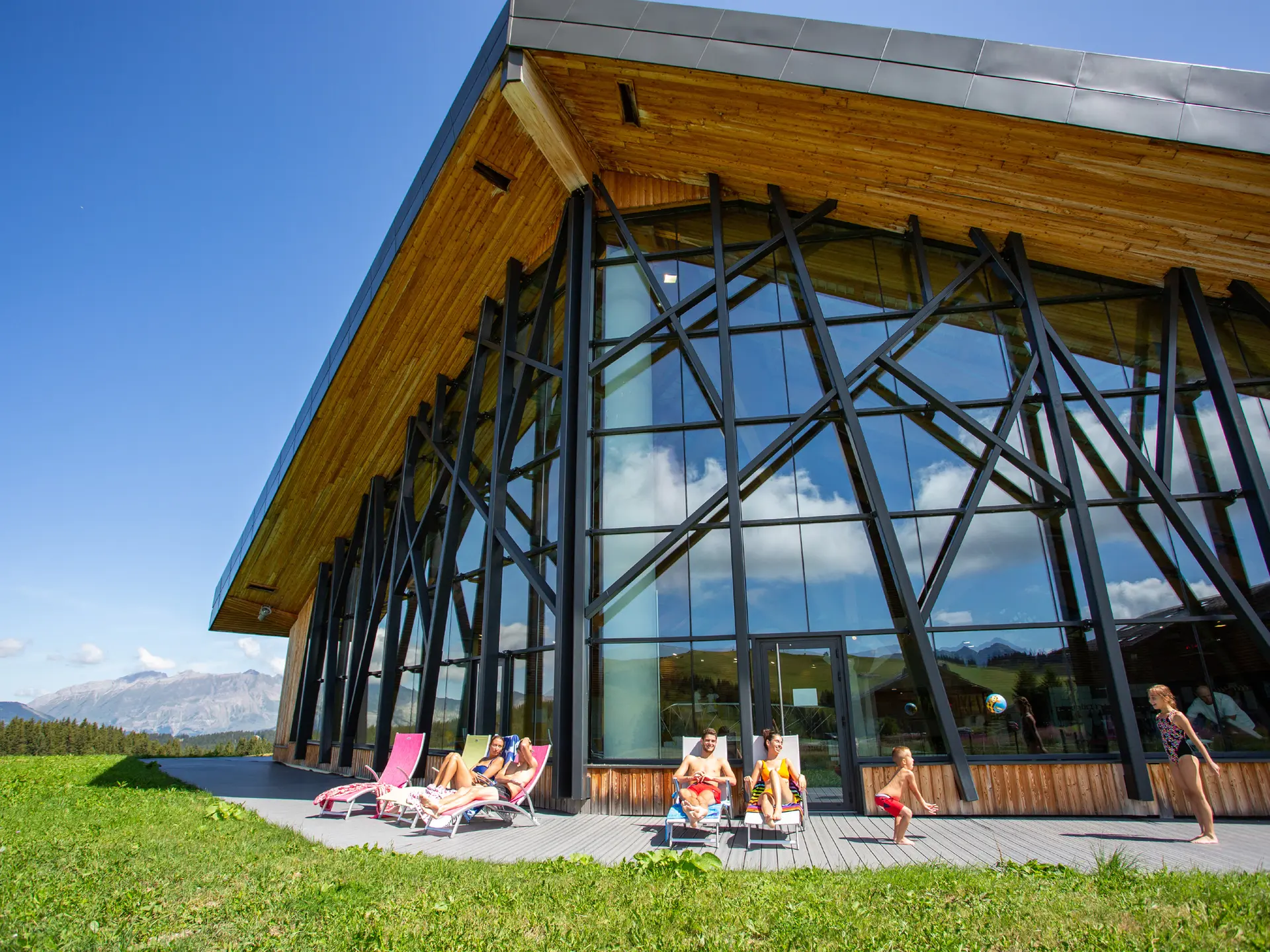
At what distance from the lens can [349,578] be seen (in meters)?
20.7

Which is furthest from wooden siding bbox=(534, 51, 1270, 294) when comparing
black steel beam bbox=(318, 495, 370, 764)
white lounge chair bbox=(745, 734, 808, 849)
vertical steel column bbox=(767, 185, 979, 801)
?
black steel beam bbox=(318, 495, 370, 764)

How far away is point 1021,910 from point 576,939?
2.35 metres

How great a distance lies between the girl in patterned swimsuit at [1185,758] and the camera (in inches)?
247

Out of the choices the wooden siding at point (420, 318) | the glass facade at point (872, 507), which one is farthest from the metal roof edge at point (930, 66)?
the glass facade at point (872, 507)

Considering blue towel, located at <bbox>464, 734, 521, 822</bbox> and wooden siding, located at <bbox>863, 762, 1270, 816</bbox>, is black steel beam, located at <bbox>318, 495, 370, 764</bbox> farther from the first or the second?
wooden siding, located at <bbox>863, 762, 1270, 816</bbox>

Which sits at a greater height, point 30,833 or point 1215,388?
point 1215,388

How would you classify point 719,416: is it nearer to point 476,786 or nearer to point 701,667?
point 701,667

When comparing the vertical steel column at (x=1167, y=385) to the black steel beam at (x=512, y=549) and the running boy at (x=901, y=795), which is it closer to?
the running boy at (x=901, y=795)

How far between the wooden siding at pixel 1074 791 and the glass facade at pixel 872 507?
9.9 inches

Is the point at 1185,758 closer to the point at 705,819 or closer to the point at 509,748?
the point at 705,819

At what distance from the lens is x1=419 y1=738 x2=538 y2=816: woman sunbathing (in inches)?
302

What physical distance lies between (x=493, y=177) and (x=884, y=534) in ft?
26.6

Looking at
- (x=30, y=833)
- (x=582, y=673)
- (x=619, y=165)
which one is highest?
(x=619, y=165)

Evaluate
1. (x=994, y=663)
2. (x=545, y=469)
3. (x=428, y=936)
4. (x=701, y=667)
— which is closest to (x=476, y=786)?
(x=701, y=667)
